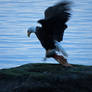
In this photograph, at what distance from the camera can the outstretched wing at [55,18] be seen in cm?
498

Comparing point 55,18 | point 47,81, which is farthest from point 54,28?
point 47,81

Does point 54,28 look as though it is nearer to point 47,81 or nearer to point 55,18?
point 55,18

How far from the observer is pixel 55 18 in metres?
5.04

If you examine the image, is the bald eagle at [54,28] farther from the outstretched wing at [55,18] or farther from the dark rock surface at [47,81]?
the dark rock surface at [47,81]

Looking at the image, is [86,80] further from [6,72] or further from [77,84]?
[6,72]

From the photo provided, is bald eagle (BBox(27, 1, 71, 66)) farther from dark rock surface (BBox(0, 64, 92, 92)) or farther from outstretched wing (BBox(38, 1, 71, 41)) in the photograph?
dark rock surface (BBox(0, 64, 92, 92))

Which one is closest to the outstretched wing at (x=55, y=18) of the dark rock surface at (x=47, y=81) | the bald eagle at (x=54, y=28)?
the bald eagle at (x=54, y=28)

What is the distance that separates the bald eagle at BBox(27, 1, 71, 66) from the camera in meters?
4.99

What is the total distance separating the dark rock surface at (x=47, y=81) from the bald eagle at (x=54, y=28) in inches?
20.0

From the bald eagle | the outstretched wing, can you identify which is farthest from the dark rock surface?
the outstretched wing

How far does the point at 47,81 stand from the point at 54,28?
38.8 inches

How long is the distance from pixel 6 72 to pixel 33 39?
12.2ft

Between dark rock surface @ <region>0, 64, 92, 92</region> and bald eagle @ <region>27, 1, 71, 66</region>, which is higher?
bald eagle @ <region>27, 1, 71, 66</region>

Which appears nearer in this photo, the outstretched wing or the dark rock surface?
the dark rock surface
